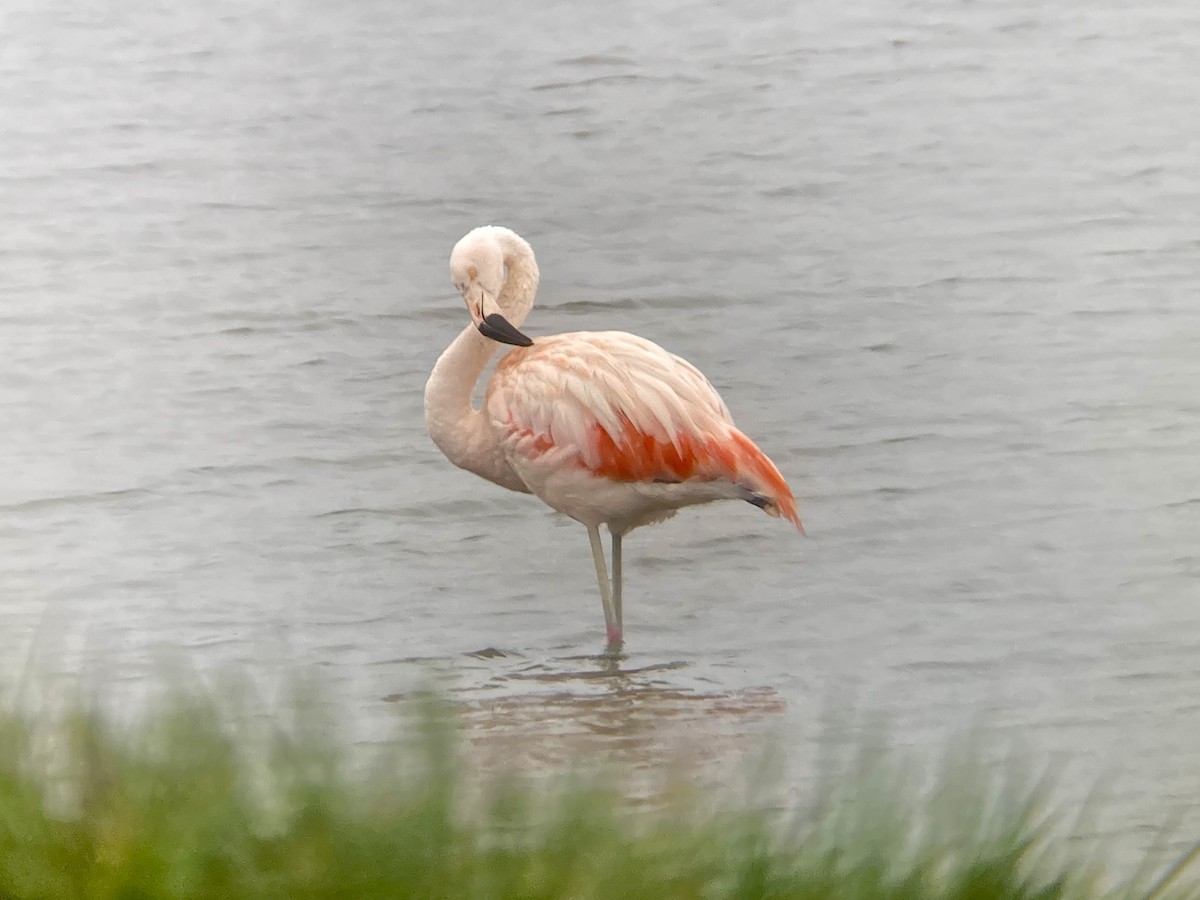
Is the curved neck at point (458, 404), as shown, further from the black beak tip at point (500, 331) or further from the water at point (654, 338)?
the water at point (654, 338)

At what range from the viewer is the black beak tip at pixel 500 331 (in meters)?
6.34

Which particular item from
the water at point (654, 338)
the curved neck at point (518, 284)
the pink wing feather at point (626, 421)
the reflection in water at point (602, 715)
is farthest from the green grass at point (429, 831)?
the curved neck at point (518, 284)

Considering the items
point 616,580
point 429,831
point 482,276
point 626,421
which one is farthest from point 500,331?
point 429,831

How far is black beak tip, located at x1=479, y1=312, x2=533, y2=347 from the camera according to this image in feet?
20.8

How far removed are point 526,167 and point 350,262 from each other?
71.1 inches

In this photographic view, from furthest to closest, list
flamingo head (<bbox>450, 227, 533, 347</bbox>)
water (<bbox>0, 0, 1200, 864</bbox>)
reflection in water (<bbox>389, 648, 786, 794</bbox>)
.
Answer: flamingo head (<bbox>450, 227, 533, 347</bbox>), water (<bbox>0, 0, 1200, 864</bbox>), reflection in water (<bbox>389, 648, 786, 794</bbox>)

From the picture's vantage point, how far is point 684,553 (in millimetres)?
7590

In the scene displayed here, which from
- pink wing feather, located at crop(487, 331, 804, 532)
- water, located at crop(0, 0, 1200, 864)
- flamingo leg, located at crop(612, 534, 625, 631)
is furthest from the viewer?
flamingo leg, located at crop(612, 534, 625, 631)

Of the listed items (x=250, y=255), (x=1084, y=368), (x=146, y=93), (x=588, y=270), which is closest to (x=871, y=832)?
(x=1084, y=368)

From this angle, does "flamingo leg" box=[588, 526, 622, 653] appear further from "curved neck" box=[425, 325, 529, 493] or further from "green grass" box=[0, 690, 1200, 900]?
"green grass" box=[0, 690, 1200, 900]

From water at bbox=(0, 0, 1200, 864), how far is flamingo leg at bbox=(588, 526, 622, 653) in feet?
0.29

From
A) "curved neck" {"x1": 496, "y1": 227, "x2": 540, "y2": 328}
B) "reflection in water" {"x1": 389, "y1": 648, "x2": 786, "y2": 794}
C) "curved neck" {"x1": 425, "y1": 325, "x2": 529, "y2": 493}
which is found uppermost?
"curved neck" {"x1": 496, "y1": 227, "x2": 540, "y2": 328}

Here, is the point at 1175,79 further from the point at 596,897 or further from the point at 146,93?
the point at 596,897

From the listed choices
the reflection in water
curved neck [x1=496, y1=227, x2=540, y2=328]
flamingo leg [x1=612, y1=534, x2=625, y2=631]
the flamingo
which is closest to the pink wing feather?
the flamingo
